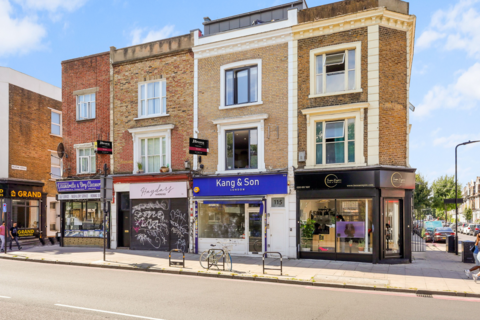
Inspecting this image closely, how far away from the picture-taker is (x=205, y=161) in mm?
18578

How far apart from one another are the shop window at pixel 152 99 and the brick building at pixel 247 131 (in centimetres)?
220

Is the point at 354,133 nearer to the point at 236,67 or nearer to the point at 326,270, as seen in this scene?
the point at 326,270

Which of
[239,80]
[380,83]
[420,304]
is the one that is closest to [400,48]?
[380,83]

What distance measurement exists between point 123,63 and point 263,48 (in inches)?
337

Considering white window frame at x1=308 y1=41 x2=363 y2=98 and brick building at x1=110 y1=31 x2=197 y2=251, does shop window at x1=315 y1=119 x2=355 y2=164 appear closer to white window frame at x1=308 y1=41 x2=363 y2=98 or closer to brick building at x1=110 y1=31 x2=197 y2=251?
white window frame at x1=308 y1=41 x2=363 y2=98

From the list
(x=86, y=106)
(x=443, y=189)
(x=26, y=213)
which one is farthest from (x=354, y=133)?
(x=443, y=189)

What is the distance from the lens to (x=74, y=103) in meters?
22.6

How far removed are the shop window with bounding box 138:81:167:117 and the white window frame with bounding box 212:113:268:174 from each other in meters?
3.65

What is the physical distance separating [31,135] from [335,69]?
23204 millimetres

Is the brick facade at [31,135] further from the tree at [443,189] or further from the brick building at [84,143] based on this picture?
the tree at [443,189]

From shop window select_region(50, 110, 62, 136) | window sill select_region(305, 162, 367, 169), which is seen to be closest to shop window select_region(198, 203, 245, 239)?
window sill select_region(305, 162, 367, 169)

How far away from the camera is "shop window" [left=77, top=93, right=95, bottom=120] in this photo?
22.0 metres

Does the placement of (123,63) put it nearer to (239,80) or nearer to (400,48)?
(239,80)

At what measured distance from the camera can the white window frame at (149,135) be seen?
1942 centimetres
